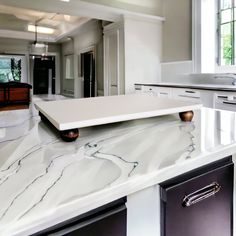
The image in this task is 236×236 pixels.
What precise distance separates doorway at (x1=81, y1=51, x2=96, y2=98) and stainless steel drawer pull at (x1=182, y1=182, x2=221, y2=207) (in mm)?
6027

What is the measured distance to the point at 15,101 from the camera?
25.7ft

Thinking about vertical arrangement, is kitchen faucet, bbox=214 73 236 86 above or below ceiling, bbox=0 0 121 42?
below

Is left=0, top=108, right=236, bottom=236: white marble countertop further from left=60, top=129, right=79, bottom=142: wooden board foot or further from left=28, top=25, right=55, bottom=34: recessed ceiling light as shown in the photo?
left=28, top=25, right=55, bottom=34: recessed ceiling light

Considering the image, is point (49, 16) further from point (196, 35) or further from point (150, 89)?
point (196, 35)

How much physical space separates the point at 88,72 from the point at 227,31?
4.15 meters

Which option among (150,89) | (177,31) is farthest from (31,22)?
(150,89)

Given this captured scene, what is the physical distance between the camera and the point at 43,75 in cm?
1080

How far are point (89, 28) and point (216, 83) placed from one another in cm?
415

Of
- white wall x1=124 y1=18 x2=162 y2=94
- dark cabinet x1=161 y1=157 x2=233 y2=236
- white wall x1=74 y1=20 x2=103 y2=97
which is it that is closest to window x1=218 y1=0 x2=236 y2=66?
white wall x1=124 y1=18 x2=162 y2=94

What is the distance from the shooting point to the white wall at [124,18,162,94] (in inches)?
181

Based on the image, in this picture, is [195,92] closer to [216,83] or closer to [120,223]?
[216,83]

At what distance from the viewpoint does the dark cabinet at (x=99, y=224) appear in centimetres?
46

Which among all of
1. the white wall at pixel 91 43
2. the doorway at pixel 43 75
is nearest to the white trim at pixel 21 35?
the doorway at pixel 43 75

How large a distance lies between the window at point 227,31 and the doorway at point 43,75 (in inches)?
313
